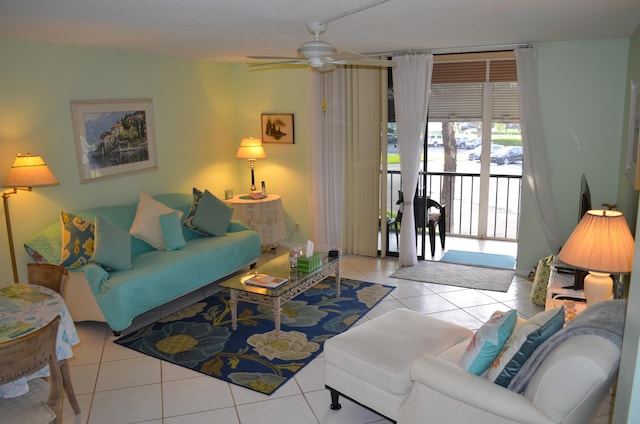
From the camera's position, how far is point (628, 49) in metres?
5.00

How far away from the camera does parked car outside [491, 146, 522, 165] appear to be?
7.23 m

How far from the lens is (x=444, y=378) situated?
2662 mm

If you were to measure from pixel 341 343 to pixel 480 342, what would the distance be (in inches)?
35.8

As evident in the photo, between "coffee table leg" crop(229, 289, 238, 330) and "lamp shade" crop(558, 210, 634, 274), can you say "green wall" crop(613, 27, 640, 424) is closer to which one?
"lamp shade" crop(558, 210, 634, 274)

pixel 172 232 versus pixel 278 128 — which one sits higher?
pixel 278 128

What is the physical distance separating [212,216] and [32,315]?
9.15 ft

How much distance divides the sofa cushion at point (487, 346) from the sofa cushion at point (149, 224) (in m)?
3.44

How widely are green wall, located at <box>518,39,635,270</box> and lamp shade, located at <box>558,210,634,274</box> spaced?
224cm

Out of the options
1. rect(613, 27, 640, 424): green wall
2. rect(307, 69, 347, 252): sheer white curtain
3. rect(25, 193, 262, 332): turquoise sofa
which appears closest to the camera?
rect(613, 27, 640, 424): green wall

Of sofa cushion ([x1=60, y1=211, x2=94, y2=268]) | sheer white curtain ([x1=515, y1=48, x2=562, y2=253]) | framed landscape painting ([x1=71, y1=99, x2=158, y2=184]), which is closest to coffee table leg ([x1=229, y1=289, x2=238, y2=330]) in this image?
sofa cushion ([x1=60, y1=211, x2=94, y2=268])

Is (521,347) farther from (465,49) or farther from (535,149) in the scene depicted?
(465,49)

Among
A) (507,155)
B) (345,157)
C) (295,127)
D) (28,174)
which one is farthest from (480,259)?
(28,174)

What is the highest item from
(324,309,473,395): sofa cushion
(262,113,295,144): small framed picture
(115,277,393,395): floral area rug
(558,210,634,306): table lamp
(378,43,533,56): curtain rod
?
(378,43,533,56): curtain rod

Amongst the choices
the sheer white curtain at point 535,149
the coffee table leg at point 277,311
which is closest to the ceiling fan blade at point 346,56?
the coffee table leg at point 277,311
